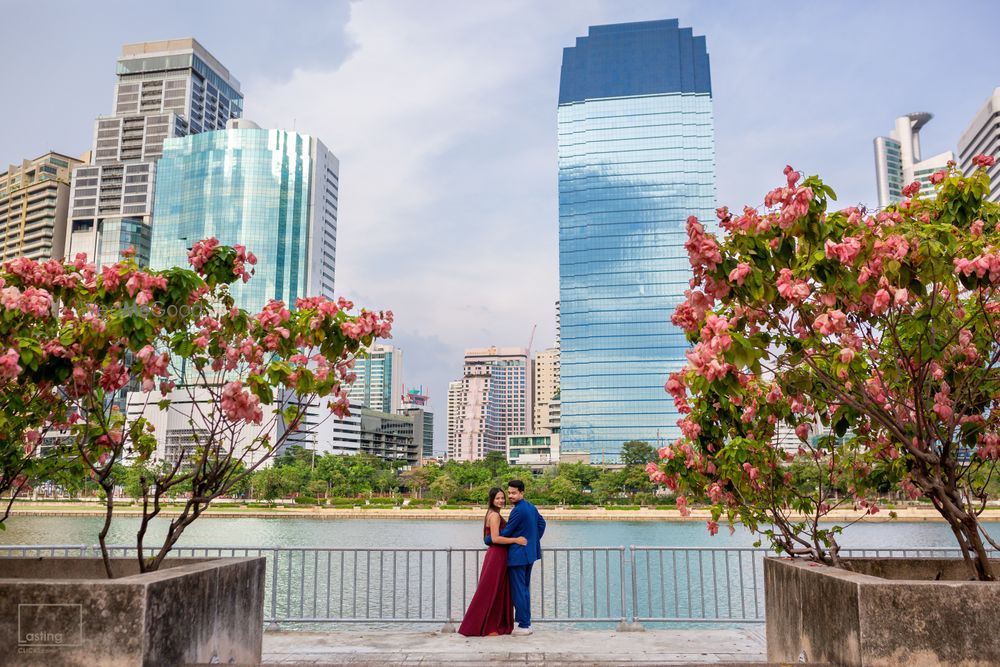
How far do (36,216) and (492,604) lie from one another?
134 m

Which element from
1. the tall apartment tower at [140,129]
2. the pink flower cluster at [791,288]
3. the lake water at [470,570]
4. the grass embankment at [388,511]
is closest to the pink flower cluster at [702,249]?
the pink flower cluster at [791,288]

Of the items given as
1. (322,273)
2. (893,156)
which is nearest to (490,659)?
(322,273)

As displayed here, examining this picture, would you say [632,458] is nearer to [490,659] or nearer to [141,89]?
[490,659]

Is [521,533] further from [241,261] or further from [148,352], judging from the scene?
[148,352]

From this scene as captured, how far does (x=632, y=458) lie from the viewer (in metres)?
93.4

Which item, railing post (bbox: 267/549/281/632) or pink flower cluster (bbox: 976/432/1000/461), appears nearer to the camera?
pink flower cluster (bbox: 976/432/1000/461)

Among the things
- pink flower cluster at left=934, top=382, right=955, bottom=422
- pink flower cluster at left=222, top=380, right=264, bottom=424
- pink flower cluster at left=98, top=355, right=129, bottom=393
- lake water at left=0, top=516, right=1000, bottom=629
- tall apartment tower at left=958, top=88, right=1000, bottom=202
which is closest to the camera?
pink flower cluster at left=934, top=382, right=955, bottom=422

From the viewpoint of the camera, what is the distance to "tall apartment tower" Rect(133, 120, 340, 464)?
113 metres

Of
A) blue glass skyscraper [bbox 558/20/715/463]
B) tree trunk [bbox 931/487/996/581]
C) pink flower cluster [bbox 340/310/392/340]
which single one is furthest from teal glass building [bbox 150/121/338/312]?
tree trunk [bbox 931/487/996/581]

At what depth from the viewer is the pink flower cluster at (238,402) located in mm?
4844

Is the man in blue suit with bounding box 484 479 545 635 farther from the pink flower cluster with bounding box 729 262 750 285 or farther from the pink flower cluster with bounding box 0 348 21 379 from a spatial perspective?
the pink flower cluster with bounding box 0 348 21 379

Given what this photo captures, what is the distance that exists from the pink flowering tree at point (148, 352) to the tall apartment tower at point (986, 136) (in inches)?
4233

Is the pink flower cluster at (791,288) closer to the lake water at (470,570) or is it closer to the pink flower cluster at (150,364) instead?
the pink flower cluster at (150,364)

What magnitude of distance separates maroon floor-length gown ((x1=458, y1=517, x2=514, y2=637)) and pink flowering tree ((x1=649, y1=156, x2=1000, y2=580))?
3.40 m
